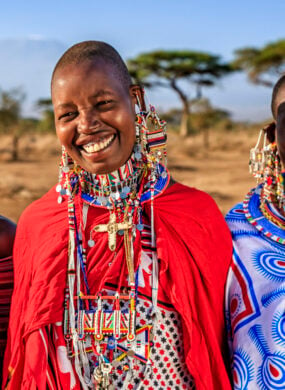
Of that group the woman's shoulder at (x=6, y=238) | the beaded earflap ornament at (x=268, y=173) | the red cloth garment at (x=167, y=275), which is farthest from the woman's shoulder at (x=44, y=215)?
the beaded earflap ornament at (x=268, y=173)

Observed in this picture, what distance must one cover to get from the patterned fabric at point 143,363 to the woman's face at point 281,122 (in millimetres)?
731

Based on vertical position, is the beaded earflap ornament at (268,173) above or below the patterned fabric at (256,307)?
above

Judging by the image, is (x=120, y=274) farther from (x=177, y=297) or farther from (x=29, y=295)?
(x=29, y=295)

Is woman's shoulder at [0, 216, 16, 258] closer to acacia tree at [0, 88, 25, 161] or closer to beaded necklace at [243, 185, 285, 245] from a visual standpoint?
beaded necklace at [243, 185, 285, 245]

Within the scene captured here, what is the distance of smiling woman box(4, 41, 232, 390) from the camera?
1.75m

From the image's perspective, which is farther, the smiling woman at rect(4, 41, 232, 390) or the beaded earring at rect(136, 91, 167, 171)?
the beaded earring at rect(136, 91, 167, 171)

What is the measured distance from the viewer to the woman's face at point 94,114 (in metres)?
1.70

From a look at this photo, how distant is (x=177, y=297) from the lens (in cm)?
176

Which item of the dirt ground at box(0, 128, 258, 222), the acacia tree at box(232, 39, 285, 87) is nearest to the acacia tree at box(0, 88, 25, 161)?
the dirt ground at box(0, 128, 258, 222)

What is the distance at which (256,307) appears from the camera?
187cm

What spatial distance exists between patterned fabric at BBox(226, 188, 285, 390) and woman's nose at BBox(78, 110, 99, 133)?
0.76 metres

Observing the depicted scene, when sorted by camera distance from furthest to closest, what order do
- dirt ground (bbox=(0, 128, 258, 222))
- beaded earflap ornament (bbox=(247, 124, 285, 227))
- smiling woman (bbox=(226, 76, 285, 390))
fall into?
dirt ground (bbox=(0, 128, 258, 222)) < beaded earflap ornament (bbox=(247, 124, 285, 227)) < smiling woman (bbox=(226, 76, 285, 390))

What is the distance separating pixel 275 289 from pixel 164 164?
0.66 metres

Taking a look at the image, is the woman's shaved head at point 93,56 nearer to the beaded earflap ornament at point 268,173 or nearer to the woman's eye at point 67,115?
the woman's eye at point 67,115
